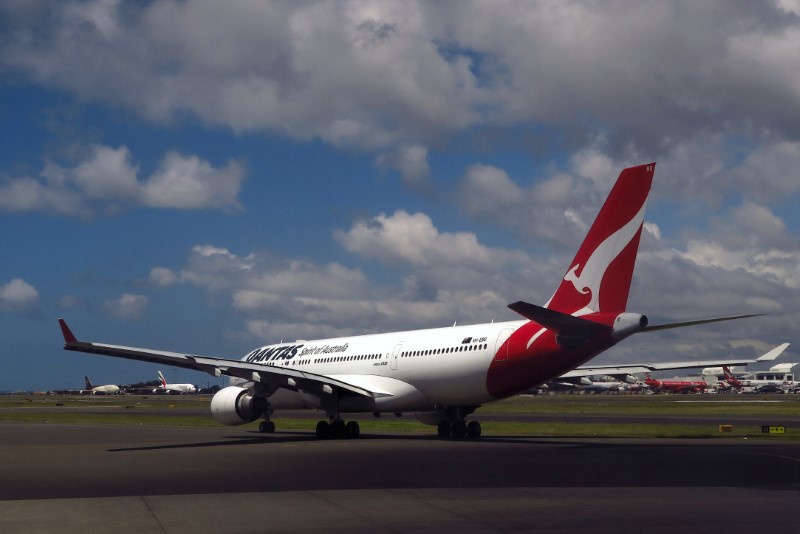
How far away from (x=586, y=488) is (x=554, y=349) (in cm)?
1209

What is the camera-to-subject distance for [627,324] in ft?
88.8

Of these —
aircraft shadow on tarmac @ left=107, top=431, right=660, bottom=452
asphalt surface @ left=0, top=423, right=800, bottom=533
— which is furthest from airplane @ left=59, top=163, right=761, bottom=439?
asphalt surface @ left=0, top=423, right=800, bottom=533

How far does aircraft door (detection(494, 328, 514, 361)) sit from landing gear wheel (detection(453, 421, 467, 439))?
16.4 feet

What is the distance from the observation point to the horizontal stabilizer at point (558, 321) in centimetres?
2523

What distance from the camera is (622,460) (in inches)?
895

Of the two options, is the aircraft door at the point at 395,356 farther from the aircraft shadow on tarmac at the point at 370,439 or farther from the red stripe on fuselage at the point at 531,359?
the red stripe on fuselage at the point at 531,359

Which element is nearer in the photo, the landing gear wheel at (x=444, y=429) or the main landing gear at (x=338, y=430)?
the main landing gear at (x=338, y=430)

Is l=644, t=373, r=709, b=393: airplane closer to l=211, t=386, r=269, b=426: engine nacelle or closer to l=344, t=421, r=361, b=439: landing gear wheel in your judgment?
l=344, t=421, r=361, b=439: landing gear wheel

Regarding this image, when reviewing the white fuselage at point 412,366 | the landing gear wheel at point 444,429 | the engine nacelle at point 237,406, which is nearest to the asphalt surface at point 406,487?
the white fuselage at point 412,366

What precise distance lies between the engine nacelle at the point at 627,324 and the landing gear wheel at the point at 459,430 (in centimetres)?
938

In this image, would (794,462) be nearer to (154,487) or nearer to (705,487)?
(705,487)

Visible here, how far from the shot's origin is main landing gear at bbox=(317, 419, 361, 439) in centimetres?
3494

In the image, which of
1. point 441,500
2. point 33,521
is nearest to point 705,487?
point 441,500

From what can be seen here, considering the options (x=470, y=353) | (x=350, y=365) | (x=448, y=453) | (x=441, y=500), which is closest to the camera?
(x=441, y=500)
